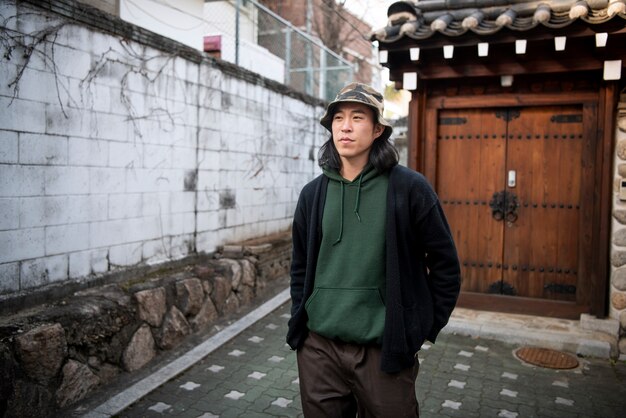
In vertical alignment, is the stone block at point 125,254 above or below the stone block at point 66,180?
below

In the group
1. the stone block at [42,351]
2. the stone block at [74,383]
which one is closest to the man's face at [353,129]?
the stone block at [42,351]

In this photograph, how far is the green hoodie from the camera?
8.53 ft

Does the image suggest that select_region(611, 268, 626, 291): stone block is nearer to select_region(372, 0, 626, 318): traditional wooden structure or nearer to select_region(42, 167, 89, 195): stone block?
select_region(372, 0, 626, 318): traditional wooden structure

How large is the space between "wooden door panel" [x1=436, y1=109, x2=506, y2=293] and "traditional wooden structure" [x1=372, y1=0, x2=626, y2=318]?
0.01 m

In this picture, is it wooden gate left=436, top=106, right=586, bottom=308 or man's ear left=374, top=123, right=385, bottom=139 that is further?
wooden gate left=436, top=106, right=586, bottom=308

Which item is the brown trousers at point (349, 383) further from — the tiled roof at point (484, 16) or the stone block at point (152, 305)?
the tiled roof at point (484, 16)

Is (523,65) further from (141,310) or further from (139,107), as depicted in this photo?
(141,310)

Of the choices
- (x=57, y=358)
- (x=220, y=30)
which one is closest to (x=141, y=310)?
(x=57, y=358)

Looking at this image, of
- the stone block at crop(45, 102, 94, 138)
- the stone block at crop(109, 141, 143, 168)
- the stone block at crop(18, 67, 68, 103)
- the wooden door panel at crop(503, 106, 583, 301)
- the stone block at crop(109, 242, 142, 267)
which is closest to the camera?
the stone block at crop(18, 67, 68, 103)

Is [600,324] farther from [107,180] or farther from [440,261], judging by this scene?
[107,180]

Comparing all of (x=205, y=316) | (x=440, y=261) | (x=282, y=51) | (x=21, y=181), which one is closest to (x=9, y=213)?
(x=21, y=181)

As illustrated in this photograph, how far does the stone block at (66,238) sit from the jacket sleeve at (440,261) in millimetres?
3714

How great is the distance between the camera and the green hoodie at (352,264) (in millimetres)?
2600

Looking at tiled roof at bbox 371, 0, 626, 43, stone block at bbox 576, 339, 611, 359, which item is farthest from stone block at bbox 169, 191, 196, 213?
stone block at bbox 576, 339, 611, 359
